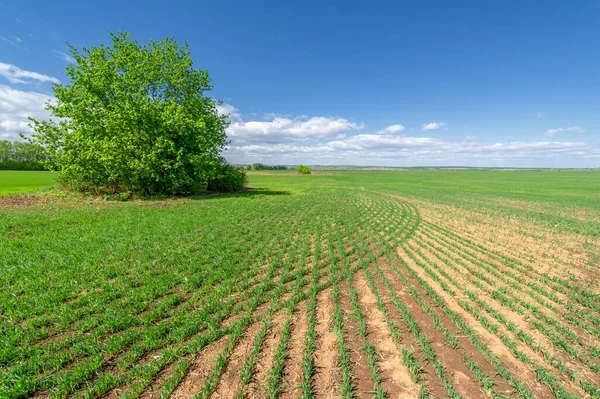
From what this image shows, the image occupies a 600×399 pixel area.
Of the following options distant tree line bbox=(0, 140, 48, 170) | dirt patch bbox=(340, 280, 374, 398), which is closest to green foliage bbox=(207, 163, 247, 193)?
dirt patch bbox=(340, 280, 374, 398)

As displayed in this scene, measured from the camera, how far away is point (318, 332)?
16.3ft

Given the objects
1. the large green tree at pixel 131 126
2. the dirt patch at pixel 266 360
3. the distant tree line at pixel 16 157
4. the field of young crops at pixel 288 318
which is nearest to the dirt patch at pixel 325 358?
the field of young crops at pixel 288 318

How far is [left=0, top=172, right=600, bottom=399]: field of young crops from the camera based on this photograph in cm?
374

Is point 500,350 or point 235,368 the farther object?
point 500,350

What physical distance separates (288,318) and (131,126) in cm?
2566

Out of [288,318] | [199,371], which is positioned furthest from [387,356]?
[199,371]

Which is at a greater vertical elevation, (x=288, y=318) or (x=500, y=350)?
(x=288, y=318)

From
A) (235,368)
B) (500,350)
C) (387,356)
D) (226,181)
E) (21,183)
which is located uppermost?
(226,181)

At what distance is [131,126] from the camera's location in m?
22.4

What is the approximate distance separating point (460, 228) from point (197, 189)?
27108 millimetres

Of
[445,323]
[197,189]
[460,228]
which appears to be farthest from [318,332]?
[197,189]

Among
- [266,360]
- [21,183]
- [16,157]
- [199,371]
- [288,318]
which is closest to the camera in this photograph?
[199,371]

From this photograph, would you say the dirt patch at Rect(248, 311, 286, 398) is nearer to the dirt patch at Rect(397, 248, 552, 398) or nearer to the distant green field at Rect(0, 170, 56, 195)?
the dirt patch at Rect(397, 248, 552, 398)

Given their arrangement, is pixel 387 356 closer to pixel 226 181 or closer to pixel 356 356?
pixel 356 356
